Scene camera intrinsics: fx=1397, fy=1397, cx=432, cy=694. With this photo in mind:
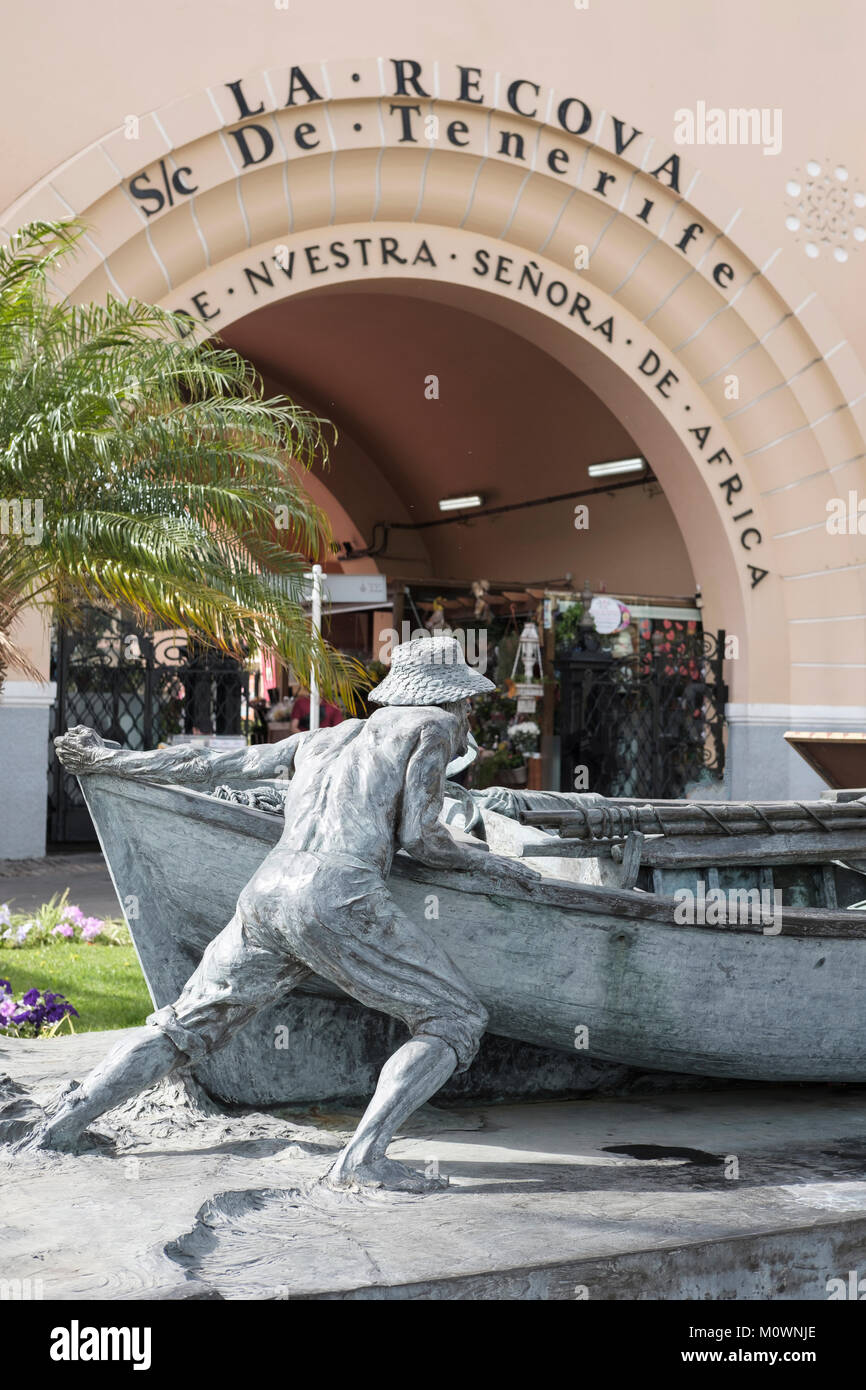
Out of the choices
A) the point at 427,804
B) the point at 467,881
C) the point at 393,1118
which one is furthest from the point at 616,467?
the point at 393,1118

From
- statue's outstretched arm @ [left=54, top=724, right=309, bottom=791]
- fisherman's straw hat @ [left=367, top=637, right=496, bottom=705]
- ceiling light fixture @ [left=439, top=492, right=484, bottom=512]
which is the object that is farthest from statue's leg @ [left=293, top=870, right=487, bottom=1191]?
ceiling light fixture @ [left=439, top=492, right=484, bottom=512]

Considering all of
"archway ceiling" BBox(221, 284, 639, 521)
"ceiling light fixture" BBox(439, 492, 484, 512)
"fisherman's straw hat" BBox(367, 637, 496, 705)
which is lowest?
"fisherman's straw hat" BBox(367, 637, 496, 705)

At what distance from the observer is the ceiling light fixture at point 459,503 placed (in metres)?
21.9

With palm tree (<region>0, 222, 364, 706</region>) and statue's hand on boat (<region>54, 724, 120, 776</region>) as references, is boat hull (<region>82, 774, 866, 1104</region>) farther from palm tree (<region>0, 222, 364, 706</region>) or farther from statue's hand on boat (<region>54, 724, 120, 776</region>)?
palm tree (<region>0, 222, 364, 706</region>)

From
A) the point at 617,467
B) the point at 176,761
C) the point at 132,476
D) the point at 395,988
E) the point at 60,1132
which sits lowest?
the point at 60,1132

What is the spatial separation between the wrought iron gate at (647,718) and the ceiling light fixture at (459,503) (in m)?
6.79

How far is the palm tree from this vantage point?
7.98 m

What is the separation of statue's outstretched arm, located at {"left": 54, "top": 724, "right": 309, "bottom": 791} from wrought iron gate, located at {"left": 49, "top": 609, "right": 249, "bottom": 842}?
27.3 feet

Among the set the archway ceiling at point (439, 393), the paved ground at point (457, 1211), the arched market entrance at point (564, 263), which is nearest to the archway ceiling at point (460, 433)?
the archway ceiling at point (439, 393)

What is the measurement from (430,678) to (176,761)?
1.02 m

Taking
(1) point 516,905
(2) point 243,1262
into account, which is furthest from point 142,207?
(2) point 243,1262

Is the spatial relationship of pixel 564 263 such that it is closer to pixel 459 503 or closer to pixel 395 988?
pixel 459 503

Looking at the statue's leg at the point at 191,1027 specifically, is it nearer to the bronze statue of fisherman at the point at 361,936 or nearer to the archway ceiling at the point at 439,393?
the bronze statue of fisherman at the point at 361,936

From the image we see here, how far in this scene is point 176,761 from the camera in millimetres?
5062
